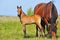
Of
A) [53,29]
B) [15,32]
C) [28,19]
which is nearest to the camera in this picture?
[53,29]

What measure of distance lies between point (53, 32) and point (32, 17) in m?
2.55

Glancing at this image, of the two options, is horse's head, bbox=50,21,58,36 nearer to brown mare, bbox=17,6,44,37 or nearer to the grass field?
the grass field

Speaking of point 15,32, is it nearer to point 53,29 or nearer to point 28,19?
point 28,19

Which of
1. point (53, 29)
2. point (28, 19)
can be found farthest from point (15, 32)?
point (53, 29)

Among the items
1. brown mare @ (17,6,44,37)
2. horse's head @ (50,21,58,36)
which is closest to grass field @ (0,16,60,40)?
brown mare @ (17,6,44,37)

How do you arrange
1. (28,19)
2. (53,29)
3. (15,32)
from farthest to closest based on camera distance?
(15,32)
(28,19)
(53,29)

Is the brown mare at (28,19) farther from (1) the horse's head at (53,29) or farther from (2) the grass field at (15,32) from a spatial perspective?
(1) the horse's head at (53,29)

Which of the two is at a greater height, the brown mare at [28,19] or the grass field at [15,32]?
the brown mare at [28,19]

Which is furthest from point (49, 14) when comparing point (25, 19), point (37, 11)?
point (37, 11)

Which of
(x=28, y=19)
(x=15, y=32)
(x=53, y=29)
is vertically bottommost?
Answer: (x=15, y=32)

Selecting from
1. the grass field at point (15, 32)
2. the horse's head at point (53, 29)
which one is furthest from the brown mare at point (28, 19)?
the horse's head at point (53, 29)

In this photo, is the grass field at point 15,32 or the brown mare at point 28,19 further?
the brown mare at point 28,19

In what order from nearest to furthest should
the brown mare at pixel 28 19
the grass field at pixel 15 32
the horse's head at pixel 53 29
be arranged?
the horse's head at pixel 53 29, the grass field at pixel 15 32, the brown mare at pixel 28 19

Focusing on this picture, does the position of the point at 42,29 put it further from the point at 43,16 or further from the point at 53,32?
the point at 53,32
